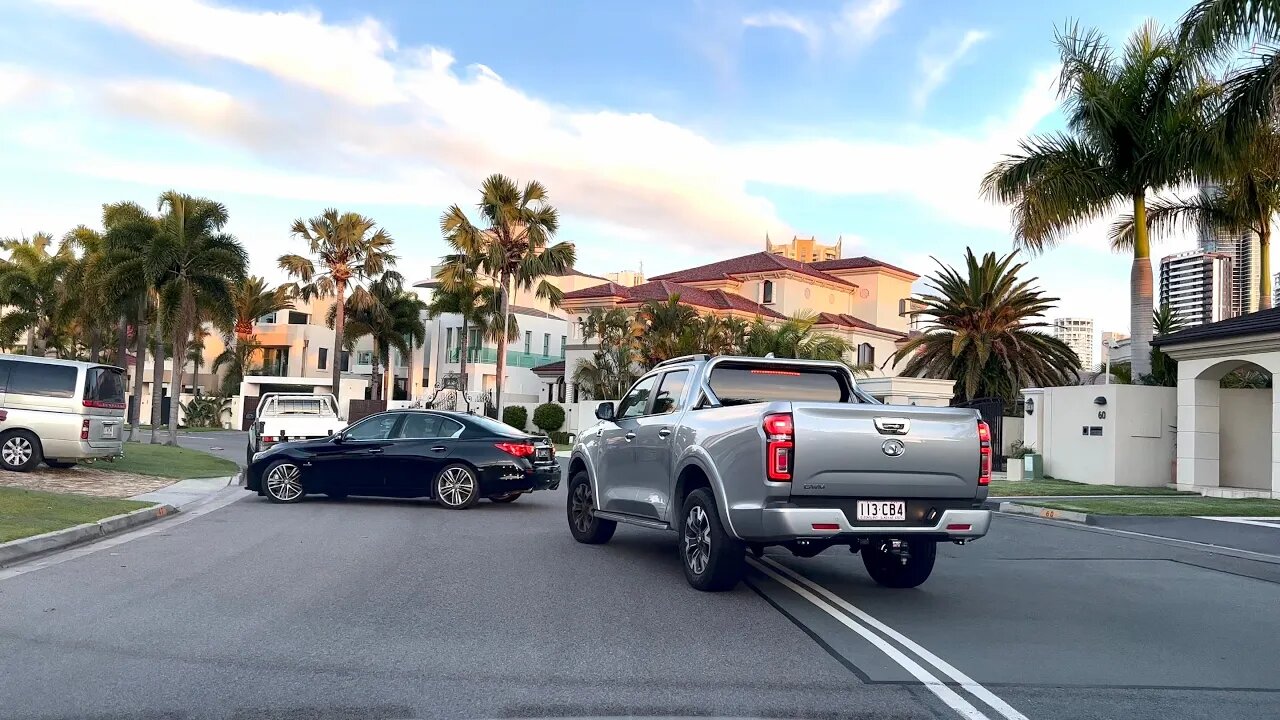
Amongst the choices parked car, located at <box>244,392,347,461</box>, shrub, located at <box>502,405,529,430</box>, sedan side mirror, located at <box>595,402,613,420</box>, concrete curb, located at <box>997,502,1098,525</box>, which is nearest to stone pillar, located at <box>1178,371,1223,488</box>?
concrete curb, located at <box>997,502,1098,525</box>

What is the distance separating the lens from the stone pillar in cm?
2305

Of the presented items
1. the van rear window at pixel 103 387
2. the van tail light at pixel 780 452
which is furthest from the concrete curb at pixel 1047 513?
the van rear window at pixel 103 387

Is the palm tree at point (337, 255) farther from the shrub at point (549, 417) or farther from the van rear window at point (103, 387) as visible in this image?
the van rear window at point (103, 387)

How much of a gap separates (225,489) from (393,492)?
4.94 meters

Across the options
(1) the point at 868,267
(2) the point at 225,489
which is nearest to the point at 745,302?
(1) the point at 868,267

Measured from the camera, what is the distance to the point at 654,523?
1006 cm

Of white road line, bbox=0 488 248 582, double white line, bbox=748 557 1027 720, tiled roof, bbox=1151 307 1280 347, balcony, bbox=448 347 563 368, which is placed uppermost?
balcony, bbox=448 347 563 368

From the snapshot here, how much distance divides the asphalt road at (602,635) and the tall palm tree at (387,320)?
176 ft

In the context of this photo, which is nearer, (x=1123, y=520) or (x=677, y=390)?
(x=677, y=390)

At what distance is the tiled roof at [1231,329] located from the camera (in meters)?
20.9

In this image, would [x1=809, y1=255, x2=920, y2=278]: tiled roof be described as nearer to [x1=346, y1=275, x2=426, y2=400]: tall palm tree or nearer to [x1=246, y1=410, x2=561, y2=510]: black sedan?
[x1=346, y1=275, x2=426, y2=400]: tall palm tree

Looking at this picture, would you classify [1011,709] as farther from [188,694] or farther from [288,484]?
[288,484]

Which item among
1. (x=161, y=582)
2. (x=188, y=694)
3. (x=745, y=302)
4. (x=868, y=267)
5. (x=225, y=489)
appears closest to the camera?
(x=188, y=694)

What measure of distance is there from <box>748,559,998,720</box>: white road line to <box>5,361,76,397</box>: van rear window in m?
15.1
